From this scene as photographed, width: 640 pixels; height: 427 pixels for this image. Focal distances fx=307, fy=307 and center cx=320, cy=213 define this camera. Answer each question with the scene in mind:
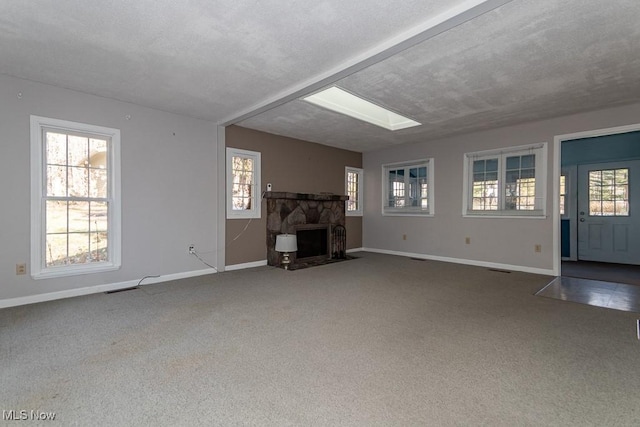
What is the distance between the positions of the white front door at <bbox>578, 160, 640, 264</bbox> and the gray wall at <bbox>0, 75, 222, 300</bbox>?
7.11 meters

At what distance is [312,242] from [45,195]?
13.4ft

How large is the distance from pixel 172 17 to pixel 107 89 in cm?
196

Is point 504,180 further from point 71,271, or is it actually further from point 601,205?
point 71,271

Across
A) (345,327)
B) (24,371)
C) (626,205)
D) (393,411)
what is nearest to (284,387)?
(393,411)

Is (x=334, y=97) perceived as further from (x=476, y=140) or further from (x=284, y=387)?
(x=284, y=387)

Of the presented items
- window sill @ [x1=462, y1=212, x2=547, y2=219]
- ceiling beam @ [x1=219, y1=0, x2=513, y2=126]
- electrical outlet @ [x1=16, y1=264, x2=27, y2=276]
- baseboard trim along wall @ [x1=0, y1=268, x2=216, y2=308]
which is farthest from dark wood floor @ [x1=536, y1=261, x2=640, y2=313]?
electrical outlet @ [x1=16, y1=264, x2=27, y2=276]

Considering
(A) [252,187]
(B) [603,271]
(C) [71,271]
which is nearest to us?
(C) [71,271]

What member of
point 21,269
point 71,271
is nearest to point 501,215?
point 71,271

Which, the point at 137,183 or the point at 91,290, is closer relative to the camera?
the point at 91,290

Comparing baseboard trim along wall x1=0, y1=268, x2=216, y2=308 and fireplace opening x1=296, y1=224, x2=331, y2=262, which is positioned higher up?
fireplace opening x1=296, y1=224, x2=331, y2=262

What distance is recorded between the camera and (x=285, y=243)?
528 centimetres

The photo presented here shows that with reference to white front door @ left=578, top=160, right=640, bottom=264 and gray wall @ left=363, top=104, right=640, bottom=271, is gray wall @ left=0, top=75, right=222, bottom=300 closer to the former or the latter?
gray wall @ left=363, top=104, right=640, bottom=271

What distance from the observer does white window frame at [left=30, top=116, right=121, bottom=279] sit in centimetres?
342

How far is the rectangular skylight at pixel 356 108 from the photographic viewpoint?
427 cm
